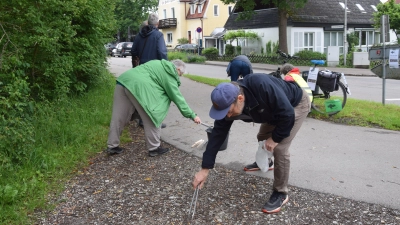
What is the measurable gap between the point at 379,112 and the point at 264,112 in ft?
18.7

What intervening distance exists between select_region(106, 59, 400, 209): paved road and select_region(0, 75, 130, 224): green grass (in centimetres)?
129

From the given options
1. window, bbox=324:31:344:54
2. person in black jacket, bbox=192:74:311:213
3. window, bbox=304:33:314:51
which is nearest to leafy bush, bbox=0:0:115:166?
person in black jacket, bbox=192:74:311:213

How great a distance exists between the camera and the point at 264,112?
11.6ft

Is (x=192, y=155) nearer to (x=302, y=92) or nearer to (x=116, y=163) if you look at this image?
(x=116, y=163)

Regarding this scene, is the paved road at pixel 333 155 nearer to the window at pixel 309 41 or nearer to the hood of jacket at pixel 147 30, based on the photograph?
the hood of jacket at pixel 147 30

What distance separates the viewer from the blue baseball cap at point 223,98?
320 cm

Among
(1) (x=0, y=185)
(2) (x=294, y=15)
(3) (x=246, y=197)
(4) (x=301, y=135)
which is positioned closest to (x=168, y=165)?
(3) (x=246, y=197)

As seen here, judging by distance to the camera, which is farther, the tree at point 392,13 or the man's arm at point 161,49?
the tree at point 392,13

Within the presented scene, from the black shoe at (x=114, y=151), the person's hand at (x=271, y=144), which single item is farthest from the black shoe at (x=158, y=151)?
the person's hand at (x=271, y=144)

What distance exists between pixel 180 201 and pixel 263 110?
1496 mm

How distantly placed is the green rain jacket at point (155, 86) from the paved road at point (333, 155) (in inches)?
37.4

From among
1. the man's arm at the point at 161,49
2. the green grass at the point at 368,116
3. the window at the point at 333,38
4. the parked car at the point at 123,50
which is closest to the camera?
the man's arm at the point at 161,49

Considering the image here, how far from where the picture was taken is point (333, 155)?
5848 millimetres

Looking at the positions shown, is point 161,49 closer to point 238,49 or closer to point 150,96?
point 150,96
